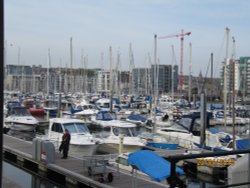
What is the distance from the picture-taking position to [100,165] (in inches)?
656

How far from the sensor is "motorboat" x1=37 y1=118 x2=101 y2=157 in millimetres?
25812

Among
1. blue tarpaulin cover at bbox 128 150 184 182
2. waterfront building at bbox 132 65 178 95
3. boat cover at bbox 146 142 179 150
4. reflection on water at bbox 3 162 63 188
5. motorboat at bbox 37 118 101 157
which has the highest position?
waterfront building at bbox 132 65 178 95

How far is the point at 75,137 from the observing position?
2655cm

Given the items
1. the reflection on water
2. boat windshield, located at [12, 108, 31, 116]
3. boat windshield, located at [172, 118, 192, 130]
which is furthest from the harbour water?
boat windshield, located at [12, 108, 31, 116]

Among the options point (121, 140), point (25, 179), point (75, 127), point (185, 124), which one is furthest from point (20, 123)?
point (25, 179)

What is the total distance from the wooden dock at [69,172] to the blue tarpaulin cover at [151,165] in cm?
275

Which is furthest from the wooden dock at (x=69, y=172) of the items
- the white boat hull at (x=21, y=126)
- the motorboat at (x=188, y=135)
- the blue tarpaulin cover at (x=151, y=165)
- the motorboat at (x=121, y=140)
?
the white boat hull at (x=21, y=126)

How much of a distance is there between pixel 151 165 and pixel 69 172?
637cm

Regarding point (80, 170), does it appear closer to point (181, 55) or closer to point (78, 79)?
point (181, 55)

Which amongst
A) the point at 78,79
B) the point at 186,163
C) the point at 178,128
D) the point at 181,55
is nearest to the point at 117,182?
the point at 186,163

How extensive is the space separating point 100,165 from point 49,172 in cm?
470

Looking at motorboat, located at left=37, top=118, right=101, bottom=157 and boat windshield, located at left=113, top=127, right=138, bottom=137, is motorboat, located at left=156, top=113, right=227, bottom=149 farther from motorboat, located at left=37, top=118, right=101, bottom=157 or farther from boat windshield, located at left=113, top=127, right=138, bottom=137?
motorboat, located at left=37, top=118, right=101, bottom=157

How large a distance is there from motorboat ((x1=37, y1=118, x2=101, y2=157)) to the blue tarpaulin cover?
12.2 meters

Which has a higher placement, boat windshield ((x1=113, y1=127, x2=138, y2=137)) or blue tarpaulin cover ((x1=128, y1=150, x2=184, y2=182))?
blue tarpaulin cover ((x1=128, y1=150, x2=184, y2=182))
